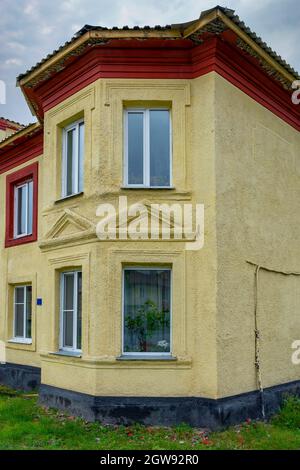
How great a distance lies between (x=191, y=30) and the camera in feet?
28.2

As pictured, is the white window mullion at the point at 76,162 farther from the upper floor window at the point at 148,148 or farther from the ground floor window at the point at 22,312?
the ground floor window at the point at 22,312

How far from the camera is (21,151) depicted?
13.4 metres

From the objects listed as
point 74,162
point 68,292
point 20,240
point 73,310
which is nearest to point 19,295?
point 20,240

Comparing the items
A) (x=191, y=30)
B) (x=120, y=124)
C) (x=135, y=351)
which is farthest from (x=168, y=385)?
(x=191, y=30)

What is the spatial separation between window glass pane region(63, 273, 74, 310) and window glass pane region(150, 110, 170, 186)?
8.37 ft

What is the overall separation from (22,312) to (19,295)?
498 mm

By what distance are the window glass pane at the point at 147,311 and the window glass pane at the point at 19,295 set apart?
531 cm

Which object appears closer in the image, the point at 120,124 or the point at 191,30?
the point at 191,30

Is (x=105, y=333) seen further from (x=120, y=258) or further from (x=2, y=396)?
(x=2, y=396)

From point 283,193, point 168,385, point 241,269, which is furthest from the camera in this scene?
point 283,193

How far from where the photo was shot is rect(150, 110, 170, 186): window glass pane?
932 cm

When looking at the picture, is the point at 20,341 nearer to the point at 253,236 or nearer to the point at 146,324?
the point at 146,324

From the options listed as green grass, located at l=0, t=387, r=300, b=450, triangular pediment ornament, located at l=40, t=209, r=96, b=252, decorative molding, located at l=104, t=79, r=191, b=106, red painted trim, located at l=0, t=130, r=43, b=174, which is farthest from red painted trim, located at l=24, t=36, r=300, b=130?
green grass, located at l=0, t=387, r=300, b=450

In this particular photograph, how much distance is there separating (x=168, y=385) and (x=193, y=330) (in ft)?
3.39
